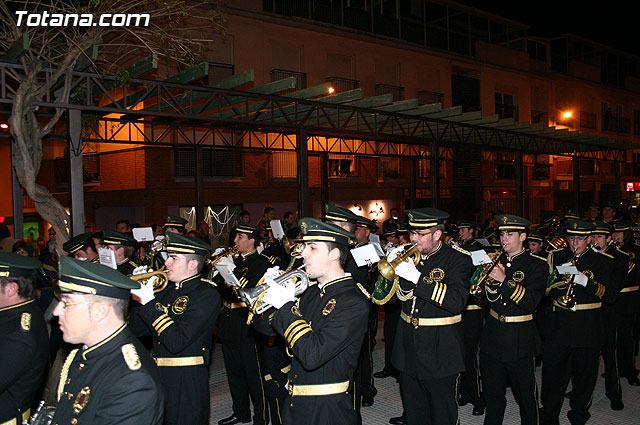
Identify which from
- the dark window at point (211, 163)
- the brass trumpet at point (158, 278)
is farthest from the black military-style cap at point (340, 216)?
the dark window at point (211, 163)

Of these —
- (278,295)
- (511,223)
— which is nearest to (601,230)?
(511,223)

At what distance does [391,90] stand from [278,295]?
A: 891 inches

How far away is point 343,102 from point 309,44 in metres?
10.7

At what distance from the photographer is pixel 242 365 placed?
20.1 ft

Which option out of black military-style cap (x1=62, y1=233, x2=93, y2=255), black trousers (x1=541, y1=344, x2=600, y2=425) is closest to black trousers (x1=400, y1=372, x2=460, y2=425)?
black trousers (x1=541, y1=344, x2=600, y2=425)

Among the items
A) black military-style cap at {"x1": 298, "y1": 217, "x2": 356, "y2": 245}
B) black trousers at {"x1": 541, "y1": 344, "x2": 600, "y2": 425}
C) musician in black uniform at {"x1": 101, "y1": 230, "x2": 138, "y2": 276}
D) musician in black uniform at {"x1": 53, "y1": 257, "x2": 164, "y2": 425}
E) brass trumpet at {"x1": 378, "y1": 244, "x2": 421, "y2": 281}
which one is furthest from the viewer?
musician in black uniform at {"x1": 101, "y1": 230, "x2": 138, "y2": 276}

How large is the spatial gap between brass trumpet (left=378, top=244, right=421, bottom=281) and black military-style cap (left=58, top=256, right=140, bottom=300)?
2070mm

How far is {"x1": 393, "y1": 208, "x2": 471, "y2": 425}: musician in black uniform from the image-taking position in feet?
15.5

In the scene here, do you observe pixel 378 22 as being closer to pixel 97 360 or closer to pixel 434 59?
pixel 434 59

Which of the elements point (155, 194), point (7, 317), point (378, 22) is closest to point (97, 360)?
point (7, 317)

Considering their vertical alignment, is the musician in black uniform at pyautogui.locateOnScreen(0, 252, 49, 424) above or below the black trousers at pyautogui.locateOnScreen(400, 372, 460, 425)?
above

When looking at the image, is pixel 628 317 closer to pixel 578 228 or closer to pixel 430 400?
pixel 578 228

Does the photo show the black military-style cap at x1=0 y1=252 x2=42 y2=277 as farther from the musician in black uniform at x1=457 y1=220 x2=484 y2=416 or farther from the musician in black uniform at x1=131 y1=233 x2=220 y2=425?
the musician in black uniform at x1=457 y1=220 x2=484 y2=416

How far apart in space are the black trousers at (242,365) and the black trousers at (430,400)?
174 centimetres
